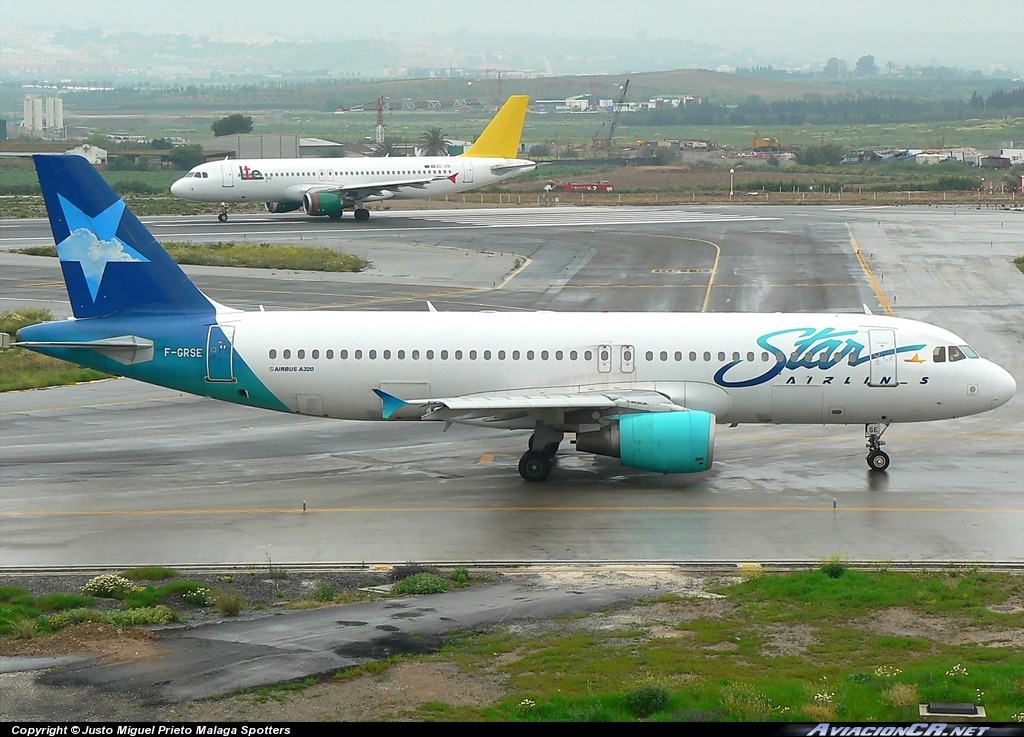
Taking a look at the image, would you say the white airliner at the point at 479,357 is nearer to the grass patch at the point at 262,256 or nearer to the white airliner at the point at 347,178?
the grass patch at the point at 262,256

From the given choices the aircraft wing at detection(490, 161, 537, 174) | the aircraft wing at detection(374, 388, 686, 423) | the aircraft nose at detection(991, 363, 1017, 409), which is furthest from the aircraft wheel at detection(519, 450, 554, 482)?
the aircraft wing at detection(490, 161, 537, 174)

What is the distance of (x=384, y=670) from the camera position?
18.0 meters

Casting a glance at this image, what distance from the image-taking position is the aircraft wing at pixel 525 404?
29812 mm

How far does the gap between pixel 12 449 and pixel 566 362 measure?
15189 millimetres

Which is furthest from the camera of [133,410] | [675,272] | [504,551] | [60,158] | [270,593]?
[675,272]

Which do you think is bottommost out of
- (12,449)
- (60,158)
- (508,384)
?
(12,449)

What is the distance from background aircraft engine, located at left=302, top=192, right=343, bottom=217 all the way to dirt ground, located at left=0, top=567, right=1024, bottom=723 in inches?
2774

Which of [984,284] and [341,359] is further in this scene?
[984,284]

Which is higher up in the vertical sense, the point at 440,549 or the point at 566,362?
the point at 566,362

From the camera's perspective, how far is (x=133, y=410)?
1567 inches

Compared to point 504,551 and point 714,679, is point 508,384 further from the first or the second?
point 714,679

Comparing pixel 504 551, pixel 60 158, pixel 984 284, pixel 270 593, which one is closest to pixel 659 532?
pixel 504 551

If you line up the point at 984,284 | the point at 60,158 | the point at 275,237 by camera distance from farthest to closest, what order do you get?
the point at 275,237 < the point at 984,284 < the point at 60,158

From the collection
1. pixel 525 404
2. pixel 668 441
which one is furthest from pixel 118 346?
pixel 668 441
